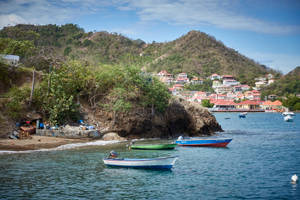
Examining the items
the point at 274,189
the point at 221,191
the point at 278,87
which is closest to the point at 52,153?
the point at 221,191

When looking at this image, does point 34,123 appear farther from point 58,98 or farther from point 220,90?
point 220,90

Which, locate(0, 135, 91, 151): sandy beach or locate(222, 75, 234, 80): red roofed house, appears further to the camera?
locate(222, 75, 234, 80): red roofed house

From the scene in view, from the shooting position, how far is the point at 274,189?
18141mm

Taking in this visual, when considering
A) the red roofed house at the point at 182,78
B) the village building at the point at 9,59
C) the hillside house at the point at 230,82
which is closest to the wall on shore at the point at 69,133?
the village building at the point at 9,59

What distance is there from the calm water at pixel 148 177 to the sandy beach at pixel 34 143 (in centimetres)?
225

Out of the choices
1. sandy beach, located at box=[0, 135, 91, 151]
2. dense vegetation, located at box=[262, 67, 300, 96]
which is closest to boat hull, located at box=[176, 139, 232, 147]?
sandy beach, located at box=[0, 135, 91, 151]

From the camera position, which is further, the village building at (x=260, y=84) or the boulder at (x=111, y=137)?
the village building at (x=260, y=84)

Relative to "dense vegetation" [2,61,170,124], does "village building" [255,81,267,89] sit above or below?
above

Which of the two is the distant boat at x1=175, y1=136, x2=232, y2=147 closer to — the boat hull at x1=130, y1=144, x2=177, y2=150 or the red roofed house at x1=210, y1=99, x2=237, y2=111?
the boat hull at x1=130, y1=144, x2=177, y2=150

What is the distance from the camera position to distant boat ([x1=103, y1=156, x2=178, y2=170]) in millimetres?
22703

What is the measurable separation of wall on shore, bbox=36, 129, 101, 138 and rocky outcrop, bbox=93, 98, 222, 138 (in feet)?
8.72

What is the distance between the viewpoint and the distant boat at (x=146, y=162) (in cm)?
2270

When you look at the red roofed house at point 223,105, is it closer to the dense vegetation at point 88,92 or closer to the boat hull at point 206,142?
the dense vegetation at point 88,92

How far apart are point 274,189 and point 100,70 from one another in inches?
1201
